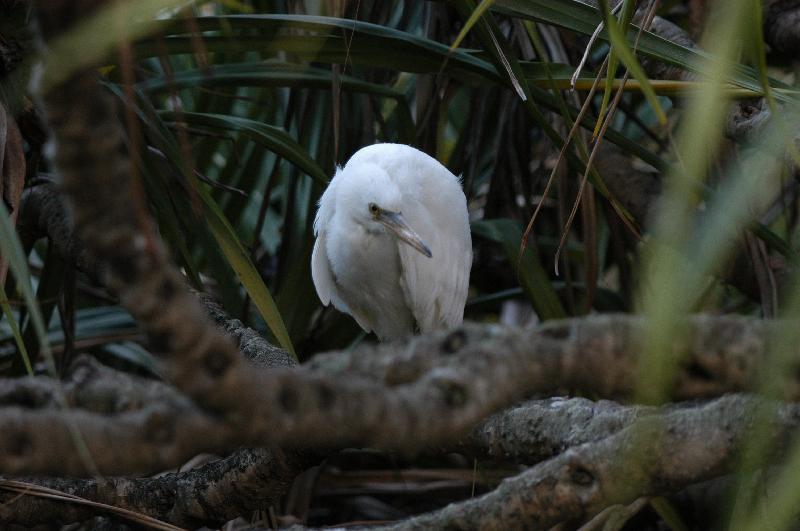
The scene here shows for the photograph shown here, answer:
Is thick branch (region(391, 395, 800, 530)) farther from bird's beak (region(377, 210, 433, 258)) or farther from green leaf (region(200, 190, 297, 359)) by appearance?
bird's beak (region(377, 210, 433, 258))

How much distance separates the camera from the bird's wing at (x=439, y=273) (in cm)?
215

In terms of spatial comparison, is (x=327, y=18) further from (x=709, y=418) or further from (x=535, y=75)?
(x=709, y=418)

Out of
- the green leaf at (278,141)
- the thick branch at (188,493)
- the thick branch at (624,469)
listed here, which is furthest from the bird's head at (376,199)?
the thick branch at (624,469)

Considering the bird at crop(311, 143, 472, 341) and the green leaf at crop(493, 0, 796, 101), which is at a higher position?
the green leaf at crop(493, 0, 796, 101)

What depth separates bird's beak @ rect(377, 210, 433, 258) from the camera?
1.87m

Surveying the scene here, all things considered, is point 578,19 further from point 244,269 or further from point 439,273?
point 439,273

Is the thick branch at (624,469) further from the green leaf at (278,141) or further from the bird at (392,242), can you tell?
the bird at (392,242)

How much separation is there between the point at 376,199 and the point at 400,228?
3.2 inches

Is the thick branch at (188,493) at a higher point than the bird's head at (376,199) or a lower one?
lower

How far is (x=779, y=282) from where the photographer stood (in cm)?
198

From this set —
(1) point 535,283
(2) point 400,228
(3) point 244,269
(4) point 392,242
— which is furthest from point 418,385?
(4) point 392,242

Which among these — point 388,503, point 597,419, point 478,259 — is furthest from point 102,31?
point 478,259

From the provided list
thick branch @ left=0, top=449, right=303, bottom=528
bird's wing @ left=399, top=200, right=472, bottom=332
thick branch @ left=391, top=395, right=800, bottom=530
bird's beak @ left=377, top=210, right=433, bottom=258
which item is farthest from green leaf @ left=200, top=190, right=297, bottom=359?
bird's wing @ left=399, top=200, right=472, bottom=332

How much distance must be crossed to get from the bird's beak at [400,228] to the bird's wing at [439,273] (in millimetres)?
183
